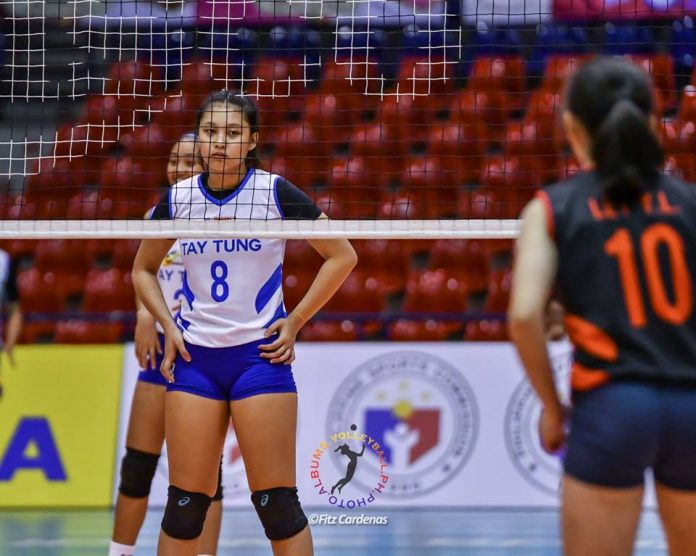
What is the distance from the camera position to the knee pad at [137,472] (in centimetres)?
491

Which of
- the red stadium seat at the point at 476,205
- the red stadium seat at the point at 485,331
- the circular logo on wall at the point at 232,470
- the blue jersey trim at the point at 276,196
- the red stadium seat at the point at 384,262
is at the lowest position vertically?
the circular logo on wall at the point at 232,470

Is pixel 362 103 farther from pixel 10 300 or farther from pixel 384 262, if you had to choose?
pixel 10 300

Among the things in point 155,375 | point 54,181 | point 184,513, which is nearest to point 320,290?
point 184,513

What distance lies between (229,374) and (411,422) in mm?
3594

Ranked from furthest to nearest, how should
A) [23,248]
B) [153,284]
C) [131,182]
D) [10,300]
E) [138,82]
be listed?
[23,248] < [138,82] < [131,182] < [10,300] < [153,284]

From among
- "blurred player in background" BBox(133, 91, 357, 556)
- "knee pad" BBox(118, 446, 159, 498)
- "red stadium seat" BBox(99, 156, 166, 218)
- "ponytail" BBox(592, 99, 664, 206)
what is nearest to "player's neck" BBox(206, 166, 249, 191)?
"blurred player in background" BBox(133, 91, 357, 556)

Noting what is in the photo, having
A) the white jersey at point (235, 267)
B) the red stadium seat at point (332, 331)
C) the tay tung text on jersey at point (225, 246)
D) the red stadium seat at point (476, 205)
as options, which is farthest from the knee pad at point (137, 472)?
the red stadium seat at point (476, 205)

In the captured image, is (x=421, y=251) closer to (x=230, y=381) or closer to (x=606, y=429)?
(x=230, y=381)

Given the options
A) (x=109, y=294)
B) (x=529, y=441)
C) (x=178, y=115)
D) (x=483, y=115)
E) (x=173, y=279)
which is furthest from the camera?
(x=178, y=115)

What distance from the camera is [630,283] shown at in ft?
8.32

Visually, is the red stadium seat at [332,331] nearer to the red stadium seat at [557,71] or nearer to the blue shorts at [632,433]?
the red stadium seat at [557,71]

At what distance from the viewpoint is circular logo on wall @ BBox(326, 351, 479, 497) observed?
7473 mm

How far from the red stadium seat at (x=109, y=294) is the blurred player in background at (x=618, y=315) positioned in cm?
720

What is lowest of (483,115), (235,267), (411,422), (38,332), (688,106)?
(411,422)
